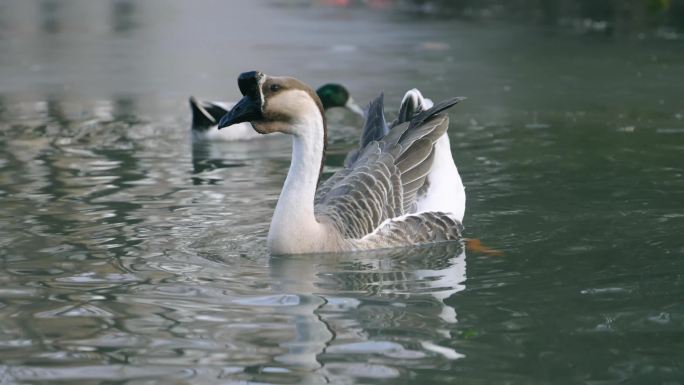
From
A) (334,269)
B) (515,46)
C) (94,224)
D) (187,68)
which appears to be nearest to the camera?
(334,269)

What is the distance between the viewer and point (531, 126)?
44.1 feet

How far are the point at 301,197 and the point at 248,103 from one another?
663 millimetres

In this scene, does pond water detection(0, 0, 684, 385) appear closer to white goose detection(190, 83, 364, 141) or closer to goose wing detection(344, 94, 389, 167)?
white goose detection(190, 83, 364, 141)

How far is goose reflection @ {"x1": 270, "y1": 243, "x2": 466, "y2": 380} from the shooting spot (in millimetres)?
5730

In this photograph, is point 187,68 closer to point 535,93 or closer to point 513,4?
point 535,93

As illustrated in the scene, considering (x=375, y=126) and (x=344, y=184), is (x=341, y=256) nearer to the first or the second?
(x=344, y=184)

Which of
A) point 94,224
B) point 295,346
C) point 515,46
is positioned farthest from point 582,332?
point 515,46

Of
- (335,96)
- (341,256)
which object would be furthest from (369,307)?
(335,96)

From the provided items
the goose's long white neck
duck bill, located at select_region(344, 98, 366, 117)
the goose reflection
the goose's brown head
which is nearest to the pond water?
the goose reflection

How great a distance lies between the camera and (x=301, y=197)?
777 centimetres

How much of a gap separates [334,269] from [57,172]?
4.35 m

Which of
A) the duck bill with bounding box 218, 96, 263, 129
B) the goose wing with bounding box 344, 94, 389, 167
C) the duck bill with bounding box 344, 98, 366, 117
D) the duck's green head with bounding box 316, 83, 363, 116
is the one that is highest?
the duck bill with bounding box 218, 96, 263, 129

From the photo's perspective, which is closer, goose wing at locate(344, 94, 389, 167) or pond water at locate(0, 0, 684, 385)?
pond water at locate(0, 0, 684, 385)

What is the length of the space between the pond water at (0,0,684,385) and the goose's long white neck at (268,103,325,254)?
0.14m
